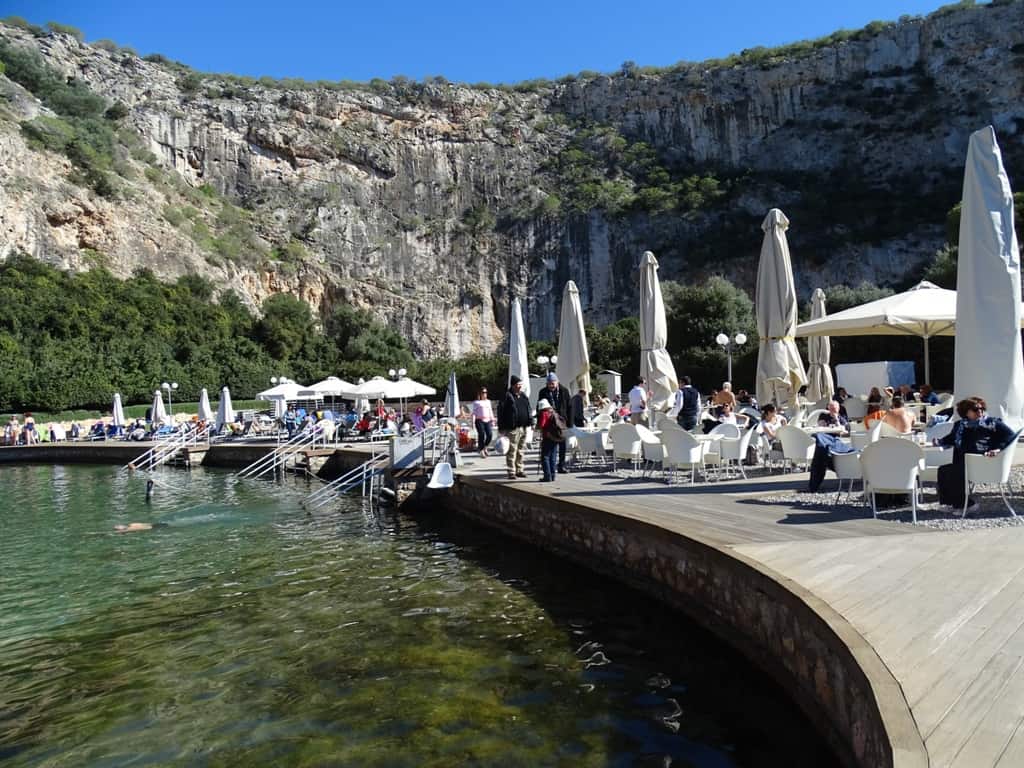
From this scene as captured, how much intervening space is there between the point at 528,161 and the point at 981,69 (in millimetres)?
37717


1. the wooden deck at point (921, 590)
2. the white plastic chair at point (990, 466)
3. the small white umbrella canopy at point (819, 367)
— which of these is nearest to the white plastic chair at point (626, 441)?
the wooden deck at point (921, 590)

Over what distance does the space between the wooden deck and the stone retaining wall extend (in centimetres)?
10

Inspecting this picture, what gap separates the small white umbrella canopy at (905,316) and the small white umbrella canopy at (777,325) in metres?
0.69

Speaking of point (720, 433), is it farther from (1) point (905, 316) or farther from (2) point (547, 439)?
(1) point (905, 316)

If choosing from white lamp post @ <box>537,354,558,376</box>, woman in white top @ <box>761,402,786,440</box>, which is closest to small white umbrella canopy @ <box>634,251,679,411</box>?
woman in white top @ <box>761,402,786,440</box>

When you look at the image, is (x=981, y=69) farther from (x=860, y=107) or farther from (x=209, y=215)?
(x=209, y=215)

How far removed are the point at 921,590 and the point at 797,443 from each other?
4.77m

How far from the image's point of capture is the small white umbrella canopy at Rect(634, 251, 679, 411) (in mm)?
13305

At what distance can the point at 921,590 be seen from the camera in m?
4.53

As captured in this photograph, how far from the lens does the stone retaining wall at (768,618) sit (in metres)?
3.17

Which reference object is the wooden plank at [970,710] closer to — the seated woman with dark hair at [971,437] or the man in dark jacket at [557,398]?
the seated woman with dark hair at [971,437]

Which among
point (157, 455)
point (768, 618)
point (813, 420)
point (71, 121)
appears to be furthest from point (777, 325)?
point (71, 121)

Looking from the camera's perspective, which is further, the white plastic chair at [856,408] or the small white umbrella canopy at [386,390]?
the small white umbrella canopy at [386,390]

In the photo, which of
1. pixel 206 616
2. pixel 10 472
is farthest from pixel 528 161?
pixel 206 616
